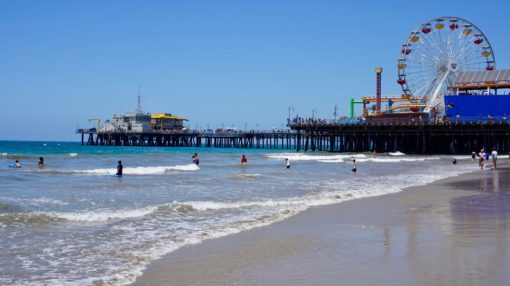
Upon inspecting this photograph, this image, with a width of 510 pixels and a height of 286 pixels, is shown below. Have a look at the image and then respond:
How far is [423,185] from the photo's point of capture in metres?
20.0

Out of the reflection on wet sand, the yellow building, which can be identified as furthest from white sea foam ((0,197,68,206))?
the yellow building

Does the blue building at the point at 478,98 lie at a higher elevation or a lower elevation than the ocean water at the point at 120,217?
higher

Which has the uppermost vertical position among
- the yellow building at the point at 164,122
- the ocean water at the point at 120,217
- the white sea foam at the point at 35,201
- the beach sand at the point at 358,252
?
the yellow building at the point at 164,122

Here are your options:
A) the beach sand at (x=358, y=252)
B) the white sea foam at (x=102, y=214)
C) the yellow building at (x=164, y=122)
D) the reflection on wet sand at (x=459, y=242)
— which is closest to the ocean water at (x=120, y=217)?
the white sea foam at (x=102, y=214)

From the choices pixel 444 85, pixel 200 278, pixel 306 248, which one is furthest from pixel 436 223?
pixel 444 85

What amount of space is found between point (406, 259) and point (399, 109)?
57.5 meters

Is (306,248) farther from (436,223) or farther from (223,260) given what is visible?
(436,223)

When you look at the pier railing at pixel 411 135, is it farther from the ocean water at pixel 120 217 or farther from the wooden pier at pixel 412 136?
the ocean water at pixel 120 217

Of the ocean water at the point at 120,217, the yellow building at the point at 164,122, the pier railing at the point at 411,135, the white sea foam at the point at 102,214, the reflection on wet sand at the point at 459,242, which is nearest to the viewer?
the reflection on wet sand at the point at 459,242

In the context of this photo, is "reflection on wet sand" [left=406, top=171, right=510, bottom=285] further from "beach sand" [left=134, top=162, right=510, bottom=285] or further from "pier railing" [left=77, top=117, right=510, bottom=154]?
"pier railing" [left=77, top=117, right=510, bottom=154]

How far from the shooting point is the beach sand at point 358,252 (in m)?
6.18

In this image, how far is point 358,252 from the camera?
298 inches

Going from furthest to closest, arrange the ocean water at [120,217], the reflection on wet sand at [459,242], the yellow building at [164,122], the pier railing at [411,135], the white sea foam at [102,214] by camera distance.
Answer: the yellow building at [164,122] < the pier railing at [411,135] < the white sea foam at [102,214] < the ocean water at [120,217] < the reflection on wet sand at [459,242]

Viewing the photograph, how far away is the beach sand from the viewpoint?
6176mm
